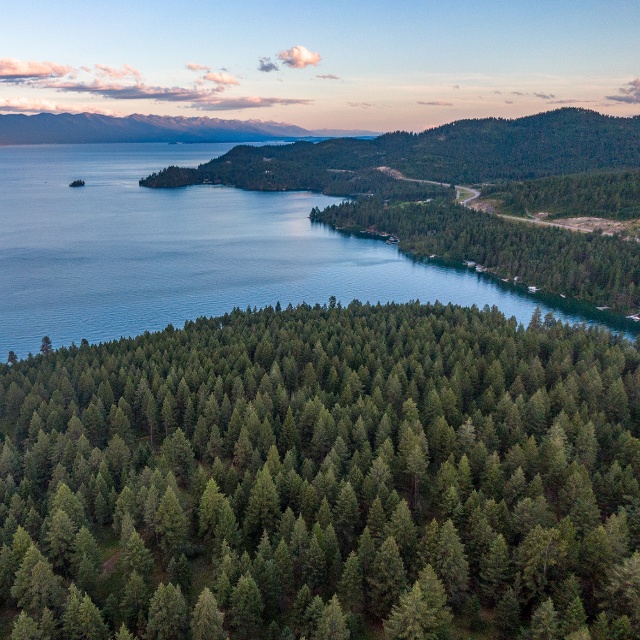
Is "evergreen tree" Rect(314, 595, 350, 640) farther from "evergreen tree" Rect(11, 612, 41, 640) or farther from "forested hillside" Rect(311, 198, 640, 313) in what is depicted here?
"forested hillside" Rect(311, 198, 640, 313)

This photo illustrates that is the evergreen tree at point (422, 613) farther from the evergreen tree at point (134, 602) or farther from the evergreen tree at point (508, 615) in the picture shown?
the evergreen tree at point (134, 602)

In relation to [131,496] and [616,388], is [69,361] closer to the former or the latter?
[131,496]

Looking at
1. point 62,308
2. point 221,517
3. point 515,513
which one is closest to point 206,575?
point 221,517

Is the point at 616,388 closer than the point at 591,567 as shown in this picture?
No

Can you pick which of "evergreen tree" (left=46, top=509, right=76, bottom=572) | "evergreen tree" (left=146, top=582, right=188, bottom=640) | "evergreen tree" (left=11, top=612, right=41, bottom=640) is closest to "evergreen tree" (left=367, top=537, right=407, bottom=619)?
"evergreen tree" (left=146, top=582, right=188, bottom=640)

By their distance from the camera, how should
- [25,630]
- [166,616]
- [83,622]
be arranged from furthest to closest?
[166,616] < [83,622] < [25,630]

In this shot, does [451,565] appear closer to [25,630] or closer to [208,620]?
[208,620]

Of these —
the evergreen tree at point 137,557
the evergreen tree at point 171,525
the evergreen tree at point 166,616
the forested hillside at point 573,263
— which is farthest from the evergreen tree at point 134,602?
the forested hillside at point 573,263

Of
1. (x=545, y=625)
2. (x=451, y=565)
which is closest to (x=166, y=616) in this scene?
(x=451, y=565)
